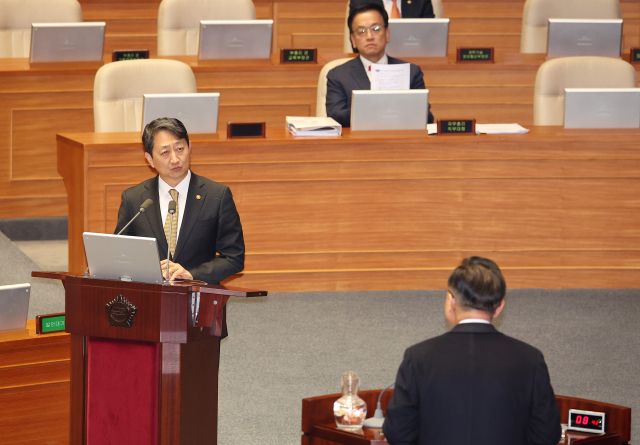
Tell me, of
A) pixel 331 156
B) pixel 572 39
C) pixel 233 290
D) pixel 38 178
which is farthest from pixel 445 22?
pixel 233 290

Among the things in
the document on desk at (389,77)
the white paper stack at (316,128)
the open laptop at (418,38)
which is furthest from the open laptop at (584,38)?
the white paper stack at (316,128)

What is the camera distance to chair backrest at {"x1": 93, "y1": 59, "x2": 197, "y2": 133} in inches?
184

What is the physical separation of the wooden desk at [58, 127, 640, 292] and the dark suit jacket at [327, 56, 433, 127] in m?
0.40

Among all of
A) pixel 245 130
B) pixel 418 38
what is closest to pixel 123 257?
pixel 245 130

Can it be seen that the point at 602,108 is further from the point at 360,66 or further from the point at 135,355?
the point at 135,355

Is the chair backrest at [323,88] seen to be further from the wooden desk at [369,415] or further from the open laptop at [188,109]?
the wooden desk at [369,415]

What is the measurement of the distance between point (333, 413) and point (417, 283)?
2.36m

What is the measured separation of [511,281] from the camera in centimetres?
469

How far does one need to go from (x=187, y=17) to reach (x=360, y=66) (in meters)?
1.43

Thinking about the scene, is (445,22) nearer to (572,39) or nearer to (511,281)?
(572,39)

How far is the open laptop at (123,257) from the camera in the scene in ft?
7.61

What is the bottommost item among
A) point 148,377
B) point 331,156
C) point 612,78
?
point 148,377

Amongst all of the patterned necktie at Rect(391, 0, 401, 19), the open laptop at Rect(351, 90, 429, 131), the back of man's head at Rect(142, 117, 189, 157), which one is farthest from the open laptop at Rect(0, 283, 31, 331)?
the patterned necktie at Rect(391, 0, 401, 19)

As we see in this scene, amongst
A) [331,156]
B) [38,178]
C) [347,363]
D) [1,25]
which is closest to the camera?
[347,363]
